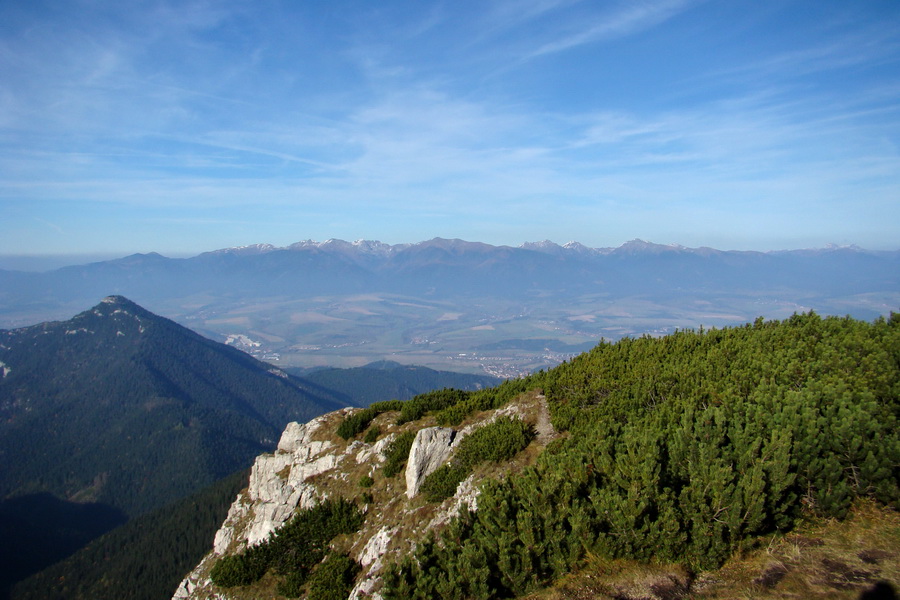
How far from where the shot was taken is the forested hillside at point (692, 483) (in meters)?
9.88

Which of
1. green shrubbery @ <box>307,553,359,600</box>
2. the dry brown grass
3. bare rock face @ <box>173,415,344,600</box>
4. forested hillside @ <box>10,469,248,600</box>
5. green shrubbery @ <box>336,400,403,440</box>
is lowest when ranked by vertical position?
forested hillside @ <box>10,469,248,600</box>

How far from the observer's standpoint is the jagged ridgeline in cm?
991

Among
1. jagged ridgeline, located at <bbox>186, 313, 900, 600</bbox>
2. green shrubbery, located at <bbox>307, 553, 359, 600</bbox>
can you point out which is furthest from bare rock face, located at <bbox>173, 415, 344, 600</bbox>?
jagged ridgeline, located at <bbox>186, 313, 900, 600</bbox>

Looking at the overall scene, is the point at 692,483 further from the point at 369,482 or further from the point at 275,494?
the point at 275,494

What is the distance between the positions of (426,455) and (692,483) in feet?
38.9

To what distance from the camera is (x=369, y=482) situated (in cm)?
2142

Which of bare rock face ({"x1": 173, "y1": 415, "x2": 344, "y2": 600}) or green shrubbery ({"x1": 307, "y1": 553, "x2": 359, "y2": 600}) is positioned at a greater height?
green shrubbery ({"x1": 307, "y1": 553, "x2": 359, "y2": 600})

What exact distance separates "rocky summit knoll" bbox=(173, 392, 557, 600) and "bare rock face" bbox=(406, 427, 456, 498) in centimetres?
4

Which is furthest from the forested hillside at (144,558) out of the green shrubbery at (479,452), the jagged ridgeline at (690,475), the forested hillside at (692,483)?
the forested hillside at (692,483)

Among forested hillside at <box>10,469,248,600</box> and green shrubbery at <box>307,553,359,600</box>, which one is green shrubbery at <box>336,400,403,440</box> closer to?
green shrubbery at <box>307,553,359,600</box>

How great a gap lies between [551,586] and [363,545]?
10.7 meters

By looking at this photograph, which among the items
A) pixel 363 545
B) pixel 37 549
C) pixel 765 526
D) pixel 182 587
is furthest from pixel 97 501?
pixel 765 526

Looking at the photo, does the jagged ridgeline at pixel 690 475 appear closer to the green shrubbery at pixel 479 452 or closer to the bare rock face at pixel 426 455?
the green shrubbery at pixel 479 452

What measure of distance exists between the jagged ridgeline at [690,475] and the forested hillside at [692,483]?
0.12ft
